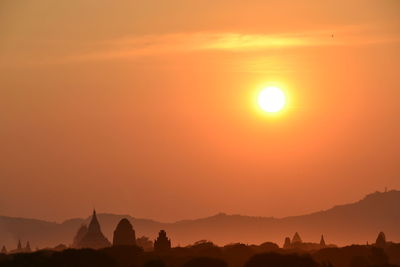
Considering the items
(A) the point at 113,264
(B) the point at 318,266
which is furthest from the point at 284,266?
(A) the point at 113,264

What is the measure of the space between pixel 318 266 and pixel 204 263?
49.3ft

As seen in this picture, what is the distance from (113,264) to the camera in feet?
651

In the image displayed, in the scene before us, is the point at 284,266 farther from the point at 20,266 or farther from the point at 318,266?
the point at 20,266

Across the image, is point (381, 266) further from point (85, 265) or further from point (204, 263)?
point (85, 265)

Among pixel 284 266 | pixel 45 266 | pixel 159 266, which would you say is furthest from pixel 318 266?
pixel 45 266

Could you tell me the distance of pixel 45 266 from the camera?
637 feet

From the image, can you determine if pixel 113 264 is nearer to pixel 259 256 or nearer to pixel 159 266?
pixel 159 266

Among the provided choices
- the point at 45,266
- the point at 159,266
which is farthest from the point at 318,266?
the point at 45,266

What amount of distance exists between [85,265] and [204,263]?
48.7ft

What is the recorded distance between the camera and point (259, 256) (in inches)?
7859

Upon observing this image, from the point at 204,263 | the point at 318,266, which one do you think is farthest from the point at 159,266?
the point at 318,266

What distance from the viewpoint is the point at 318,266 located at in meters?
191

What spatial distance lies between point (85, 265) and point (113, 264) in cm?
514

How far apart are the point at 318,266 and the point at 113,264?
1030 inches
